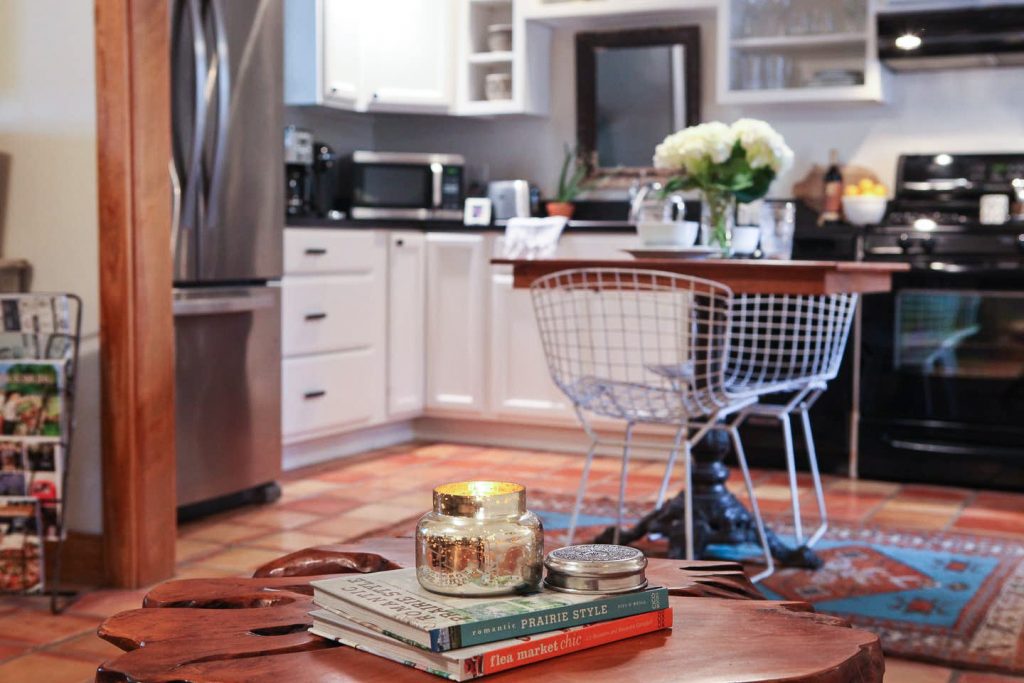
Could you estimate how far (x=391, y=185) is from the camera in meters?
5.12

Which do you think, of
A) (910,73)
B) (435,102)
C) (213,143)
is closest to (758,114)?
(910,73)

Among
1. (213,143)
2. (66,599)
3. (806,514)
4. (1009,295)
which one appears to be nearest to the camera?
(66,599)

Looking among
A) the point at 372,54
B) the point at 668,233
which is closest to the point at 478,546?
the point at 668,233

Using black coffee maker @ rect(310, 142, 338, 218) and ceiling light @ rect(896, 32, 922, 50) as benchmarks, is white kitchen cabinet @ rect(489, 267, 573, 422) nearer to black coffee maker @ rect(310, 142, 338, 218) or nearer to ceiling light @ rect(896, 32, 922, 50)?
black coffee maker @ rect(310, 142, 338, 218)

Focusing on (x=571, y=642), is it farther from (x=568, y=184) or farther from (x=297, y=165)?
(x=568, y=184)

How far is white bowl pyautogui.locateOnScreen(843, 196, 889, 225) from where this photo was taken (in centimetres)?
443

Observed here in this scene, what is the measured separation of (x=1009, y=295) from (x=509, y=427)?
1963mm

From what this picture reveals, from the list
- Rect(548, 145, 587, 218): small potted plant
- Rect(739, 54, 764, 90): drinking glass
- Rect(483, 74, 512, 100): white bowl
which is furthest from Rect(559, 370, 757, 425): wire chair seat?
Rect(483, 74, 512, 100): white bowl

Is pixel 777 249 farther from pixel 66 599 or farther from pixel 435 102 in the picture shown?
pixel 435 102

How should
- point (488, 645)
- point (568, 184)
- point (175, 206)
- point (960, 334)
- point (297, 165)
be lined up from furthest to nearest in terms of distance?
point (568, 184) → point (297, 165) → point (960, 334) → point (175, 206) → point (488, 645)

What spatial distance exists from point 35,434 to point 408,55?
273 cm

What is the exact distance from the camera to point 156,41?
291 cm

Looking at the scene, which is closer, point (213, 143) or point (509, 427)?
point (213, 143)

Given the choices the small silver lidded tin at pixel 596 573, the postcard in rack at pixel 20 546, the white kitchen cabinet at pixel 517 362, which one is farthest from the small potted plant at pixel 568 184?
the small silver lidded tin at pixel 596 573
